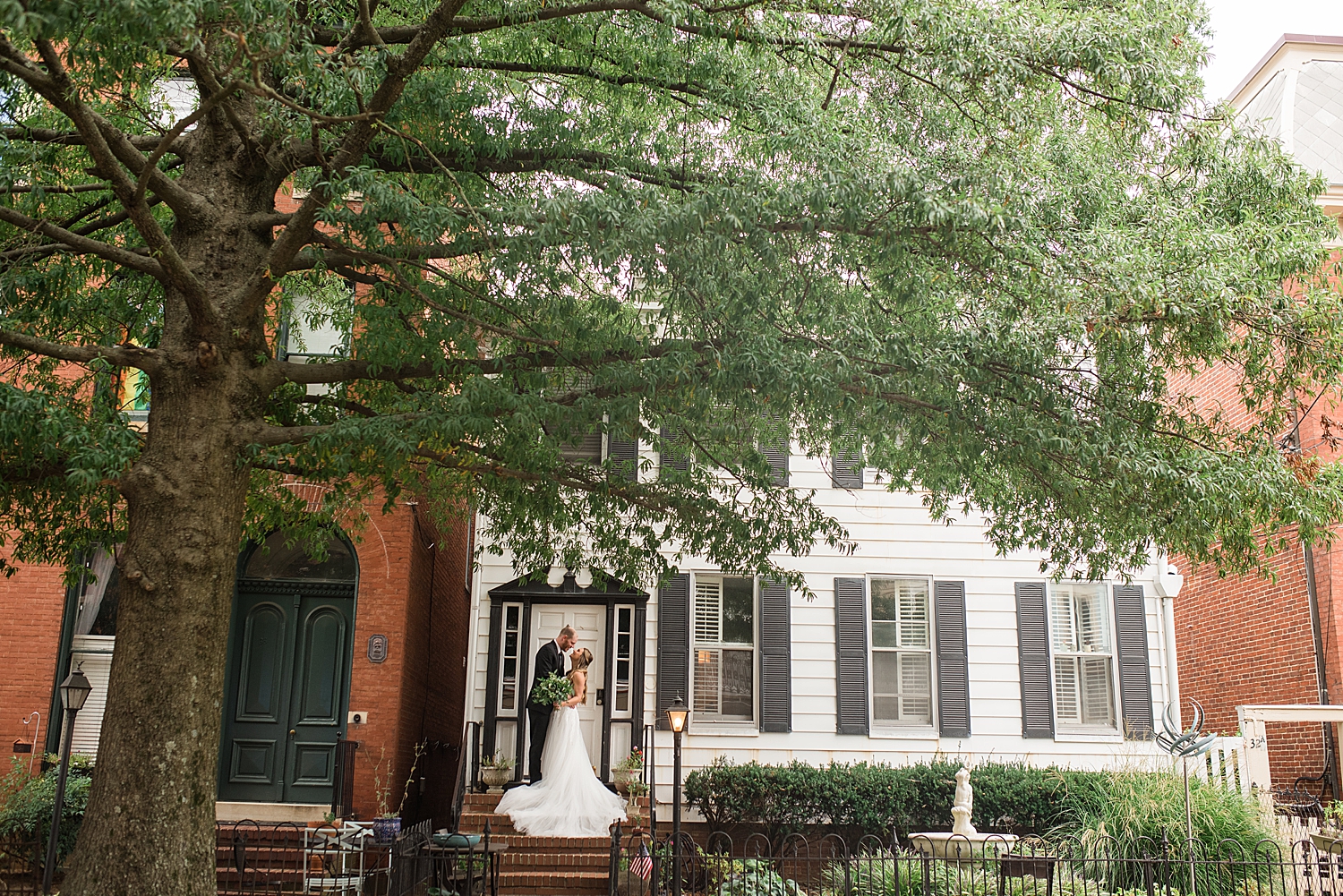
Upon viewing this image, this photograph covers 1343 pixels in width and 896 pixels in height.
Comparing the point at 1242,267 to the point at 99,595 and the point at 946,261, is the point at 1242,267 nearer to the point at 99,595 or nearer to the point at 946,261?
the point at 946,261

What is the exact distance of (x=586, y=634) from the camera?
14.1 meters

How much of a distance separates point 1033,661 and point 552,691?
6760 mm

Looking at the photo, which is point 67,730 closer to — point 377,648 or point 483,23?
point 377,648

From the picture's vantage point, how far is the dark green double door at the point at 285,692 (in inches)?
501

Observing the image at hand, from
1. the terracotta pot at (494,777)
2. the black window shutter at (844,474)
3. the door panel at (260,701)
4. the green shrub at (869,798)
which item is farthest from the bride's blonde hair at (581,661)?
the black window shutter at (844,474)

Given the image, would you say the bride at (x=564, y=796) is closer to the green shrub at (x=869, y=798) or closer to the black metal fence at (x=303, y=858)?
the green shrub at (x=869, y=798)

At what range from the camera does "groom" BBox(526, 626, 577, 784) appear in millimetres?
12902

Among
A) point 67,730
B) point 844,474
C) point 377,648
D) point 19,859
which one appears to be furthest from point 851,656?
point 19,859

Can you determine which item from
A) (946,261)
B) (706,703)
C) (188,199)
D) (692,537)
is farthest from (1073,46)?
(706,703)

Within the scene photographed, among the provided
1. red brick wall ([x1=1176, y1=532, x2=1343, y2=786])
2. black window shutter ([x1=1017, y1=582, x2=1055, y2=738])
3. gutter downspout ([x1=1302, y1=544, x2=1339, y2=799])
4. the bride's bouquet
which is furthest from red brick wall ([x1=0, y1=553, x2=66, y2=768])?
gutter downspout ([x1=1302, y1=544, x2=1339, y2=799])

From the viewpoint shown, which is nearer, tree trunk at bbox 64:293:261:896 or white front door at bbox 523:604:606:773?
tree trunk at bbox 64:293:261:896

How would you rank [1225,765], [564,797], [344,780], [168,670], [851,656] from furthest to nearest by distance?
[851,656]
[1225,765]
[344,780]
[564,797]
[168,670]

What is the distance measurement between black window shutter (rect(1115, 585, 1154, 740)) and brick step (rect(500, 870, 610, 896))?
7707 millimetres

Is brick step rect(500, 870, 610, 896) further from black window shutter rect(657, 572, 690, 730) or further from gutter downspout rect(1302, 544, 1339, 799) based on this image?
gutter downspout rect(1302, 544, 1339, 799)
